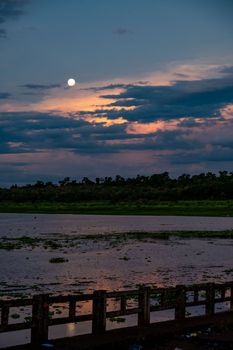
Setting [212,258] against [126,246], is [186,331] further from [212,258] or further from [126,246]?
[126,246]

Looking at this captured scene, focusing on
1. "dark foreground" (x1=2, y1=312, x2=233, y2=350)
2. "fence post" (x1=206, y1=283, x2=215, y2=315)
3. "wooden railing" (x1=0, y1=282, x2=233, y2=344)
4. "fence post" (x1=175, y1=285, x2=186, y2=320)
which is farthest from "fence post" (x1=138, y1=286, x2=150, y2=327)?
"fence post" (x1=206, y1=283, x2=215, y2=315)

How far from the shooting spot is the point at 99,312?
58.4 ft

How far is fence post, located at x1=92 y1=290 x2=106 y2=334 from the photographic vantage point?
17734 mm

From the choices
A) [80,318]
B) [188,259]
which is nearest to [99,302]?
[80,318]

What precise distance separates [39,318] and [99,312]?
202 centimetres

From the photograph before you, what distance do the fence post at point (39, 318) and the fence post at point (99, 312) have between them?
1.71 meters

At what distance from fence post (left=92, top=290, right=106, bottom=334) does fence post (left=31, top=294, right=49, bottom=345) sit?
5.60ft

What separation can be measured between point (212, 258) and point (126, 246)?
15561mm

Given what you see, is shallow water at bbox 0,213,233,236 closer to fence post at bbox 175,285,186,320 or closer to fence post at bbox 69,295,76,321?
fence post at bbox 175,285,186,320

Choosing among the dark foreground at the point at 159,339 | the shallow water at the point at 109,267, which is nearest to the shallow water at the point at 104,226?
the shallow water at the point at 109,267

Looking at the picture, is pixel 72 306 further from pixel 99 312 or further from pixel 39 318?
pixel 39 318

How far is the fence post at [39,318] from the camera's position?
54.0 ft

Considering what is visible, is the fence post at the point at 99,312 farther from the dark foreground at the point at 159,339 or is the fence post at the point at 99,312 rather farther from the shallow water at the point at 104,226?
the shallow water at the point at 104,226

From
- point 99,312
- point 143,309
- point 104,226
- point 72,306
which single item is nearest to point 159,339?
point 143,309
